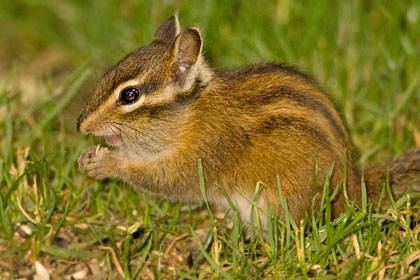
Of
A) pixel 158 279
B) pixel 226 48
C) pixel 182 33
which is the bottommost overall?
pixel 158 279

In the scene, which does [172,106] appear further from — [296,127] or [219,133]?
[296,127]

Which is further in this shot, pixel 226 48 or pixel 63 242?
pixel 226 48

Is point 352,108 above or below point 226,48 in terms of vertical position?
below

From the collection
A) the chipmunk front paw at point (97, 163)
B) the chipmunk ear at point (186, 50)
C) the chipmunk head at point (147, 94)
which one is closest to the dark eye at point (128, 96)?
the chipmunk head at point (147, 94)

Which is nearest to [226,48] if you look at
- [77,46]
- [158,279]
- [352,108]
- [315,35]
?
[315,35]

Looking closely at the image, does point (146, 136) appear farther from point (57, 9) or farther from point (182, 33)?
point (57, 9)

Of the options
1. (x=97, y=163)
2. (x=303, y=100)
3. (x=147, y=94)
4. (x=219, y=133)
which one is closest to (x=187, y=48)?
(x=147, y=94)
